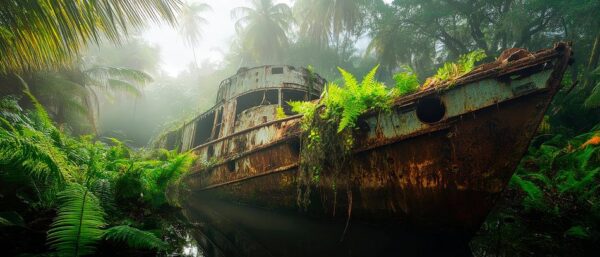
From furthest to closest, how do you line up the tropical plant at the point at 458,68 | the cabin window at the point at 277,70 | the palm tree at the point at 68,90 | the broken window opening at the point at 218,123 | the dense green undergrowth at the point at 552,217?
the palm tree at the point at 68,90 → the broken window opening at the point at 218,123 → the cabin window at the point at 277,70 → the tropical plant at the point at 458,68 → the dense green undergrowth at the point at 552,217

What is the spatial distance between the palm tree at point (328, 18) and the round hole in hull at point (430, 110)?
2053cm

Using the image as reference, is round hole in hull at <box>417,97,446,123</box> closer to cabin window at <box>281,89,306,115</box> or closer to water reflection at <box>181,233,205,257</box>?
water reflection at <box>181,233,205,257</box>

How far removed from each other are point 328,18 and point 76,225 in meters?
24.0

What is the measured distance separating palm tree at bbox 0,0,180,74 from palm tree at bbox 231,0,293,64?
920 inches

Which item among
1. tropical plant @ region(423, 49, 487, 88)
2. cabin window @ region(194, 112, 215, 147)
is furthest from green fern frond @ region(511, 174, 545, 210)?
cabin window @ region(194, 112, 215, 147)

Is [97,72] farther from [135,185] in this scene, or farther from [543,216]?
[543,216]

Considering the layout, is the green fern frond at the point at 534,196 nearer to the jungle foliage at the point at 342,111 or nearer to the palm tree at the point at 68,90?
the jungle foliage at the point at 342,111

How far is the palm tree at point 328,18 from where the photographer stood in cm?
2275

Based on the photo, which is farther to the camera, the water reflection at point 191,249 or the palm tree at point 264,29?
the palm tree at point 264,29

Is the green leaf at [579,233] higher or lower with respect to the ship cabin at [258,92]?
lower

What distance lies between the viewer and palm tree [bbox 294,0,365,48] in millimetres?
22750

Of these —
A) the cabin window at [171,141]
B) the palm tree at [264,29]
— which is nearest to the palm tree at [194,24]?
the palm tree at [264,29]

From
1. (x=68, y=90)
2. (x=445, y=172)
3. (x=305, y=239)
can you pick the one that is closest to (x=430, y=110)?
(x=445, y=172)

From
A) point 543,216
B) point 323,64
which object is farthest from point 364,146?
point 323,64
